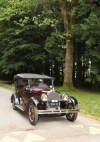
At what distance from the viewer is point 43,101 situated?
802cm

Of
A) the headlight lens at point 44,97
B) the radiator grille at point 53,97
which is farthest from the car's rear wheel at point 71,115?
Result: the headlight lens at point 44,97

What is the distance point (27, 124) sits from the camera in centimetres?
786

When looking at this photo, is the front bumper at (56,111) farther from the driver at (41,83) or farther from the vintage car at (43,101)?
the driver at (41,83)

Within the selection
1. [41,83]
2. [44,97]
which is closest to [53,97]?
[44,97]

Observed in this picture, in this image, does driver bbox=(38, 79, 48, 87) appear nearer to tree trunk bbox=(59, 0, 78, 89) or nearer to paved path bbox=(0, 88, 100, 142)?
paved path bbox=(0, 88, 100, 142)

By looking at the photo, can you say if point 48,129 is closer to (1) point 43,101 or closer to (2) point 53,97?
(1) point 43,101

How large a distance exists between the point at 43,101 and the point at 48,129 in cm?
118

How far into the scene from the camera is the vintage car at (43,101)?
785 centimetres

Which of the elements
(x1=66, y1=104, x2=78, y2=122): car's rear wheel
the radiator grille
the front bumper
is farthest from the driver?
the front bumper

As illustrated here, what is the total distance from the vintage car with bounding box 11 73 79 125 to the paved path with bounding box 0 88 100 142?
371 mm

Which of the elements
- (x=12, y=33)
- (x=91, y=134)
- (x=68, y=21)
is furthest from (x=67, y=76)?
(x=91, y=134)

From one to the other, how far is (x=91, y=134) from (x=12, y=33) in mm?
19284

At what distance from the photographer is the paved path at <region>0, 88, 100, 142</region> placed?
20.5ft

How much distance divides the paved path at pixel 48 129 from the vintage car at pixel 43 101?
371 mm
